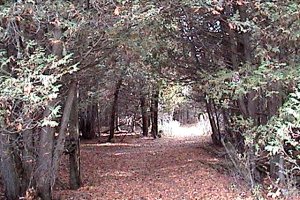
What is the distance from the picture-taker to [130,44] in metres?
5.94

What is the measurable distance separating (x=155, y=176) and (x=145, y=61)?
103 inches

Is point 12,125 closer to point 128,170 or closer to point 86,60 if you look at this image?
point 86,60

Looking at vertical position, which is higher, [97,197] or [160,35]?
[160,35]

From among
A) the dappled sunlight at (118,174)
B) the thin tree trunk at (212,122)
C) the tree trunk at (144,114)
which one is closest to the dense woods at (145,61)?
the dappled sunlight at (118,174)

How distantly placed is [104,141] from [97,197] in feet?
31.1

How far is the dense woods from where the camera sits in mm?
4438

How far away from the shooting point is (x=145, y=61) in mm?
9133

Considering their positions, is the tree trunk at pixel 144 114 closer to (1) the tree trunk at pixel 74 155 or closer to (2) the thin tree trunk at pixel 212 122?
(2) the thin tree trunk at pixel 212 122

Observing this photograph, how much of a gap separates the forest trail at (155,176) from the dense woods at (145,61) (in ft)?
A: 2.00

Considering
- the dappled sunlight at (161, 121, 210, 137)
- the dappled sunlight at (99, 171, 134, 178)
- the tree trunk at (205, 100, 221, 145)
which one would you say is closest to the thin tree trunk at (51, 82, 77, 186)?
the dappled sunlight at (99, 171, 134, 178)

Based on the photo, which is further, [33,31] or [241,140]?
[241,140]

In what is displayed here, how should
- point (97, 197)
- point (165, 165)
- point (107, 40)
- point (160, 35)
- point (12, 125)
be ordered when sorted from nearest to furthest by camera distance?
point (12, 125), point (107, 40), point (97, 197), point (160, 35), point (165, 165)

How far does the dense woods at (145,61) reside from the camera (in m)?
4.44

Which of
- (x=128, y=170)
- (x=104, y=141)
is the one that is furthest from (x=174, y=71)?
(x=104, y=141)
